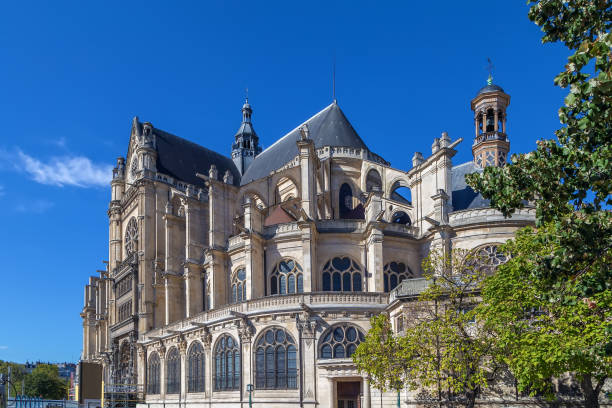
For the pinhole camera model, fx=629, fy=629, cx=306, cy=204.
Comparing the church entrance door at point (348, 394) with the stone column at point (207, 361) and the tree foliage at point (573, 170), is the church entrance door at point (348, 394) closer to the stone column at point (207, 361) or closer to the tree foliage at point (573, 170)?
the stone column at point (207, 361)

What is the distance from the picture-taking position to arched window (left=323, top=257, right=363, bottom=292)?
39531 mm

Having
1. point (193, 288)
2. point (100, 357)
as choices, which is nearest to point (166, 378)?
point (193, 288)

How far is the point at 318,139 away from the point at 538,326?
3330cm

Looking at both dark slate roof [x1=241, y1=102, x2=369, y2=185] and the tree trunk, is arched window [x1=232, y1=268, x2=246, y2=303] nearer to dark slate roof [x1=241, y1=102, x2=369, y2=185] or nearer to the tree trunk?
dark slate roof [x1=241, y1=102, x2=369, y2=185]

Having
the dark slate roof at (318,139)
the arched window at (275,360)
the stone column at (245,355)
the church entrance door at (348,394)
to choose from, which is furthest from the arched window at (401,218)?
the church entrance door at (348,394)

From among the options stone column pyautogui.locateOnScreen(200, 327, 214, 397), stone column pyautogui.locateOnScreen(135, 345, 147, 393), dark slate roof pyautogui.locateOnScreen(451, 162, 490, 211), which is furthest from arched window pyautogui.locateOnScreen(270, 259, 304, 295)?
stone column pyautogui.locateOnScreen(135, 345, 147, 393)

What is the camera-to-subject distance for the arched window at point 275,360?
3512cm

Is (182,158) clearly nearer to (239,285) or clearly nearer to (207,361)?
(239,285)

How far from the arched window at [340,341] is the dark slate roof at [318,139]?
20.9m

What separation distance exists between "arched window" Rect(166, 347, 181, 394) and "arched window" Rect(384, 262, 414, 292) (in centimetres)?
1647

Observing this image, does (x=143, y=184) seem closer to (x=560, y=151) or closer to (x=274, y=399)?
(x=274, y=399)

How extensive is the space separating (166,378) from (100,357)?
2465 centimetres

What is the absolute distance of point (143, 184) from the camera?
56000 millimetres

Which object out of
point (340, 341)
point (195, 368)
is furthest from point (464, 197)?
point (195, 368)
